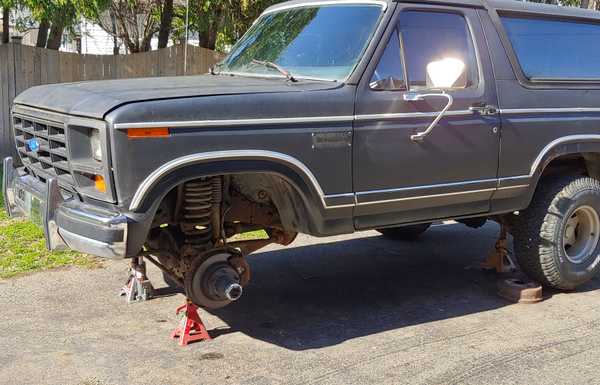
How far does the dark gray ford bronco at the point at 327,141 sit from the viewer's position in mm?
3939

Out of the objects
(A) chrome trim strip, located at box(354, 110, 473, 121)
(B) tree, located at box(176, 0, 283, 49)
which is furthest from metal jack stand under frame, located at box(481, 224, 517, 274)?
(B) tree, located at box(176, 0, 283, 49)

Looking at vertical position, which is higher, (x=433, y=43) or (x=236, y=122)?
(x=433, y=43)

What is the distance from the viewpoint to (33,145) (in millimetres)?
4727

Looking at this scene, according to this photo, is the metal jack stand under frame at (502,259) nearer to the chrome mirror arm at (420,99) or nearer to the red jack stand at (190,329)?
the chrome mirror arm at (420,99)

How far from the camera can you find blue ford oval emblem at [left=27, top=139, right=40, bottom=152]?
4.65m

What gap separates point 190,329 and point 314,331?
89cm

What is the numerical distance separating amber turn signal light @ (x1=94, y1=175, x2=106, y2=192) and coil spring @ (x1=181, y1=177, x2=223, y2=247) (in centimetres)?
57

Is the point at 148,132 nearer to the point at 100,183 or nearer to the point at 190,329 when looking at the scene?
the point at 100,183

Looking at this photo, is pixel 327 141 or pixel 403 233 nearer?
pixel 327 141

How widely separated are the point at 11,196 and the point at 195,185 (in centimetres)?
159

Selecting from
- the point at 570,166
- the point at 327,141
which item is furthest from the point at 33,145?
the point at 570,166

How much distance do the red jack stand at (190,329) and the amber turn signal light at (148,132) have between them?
1.31m

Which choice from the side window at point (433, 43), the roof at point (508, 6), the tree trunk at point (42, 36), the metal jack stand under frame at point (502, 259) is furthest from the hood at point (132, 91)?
the tree trunk at point (42, 36)

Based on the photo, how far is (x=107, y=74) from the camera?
38.8 ft
